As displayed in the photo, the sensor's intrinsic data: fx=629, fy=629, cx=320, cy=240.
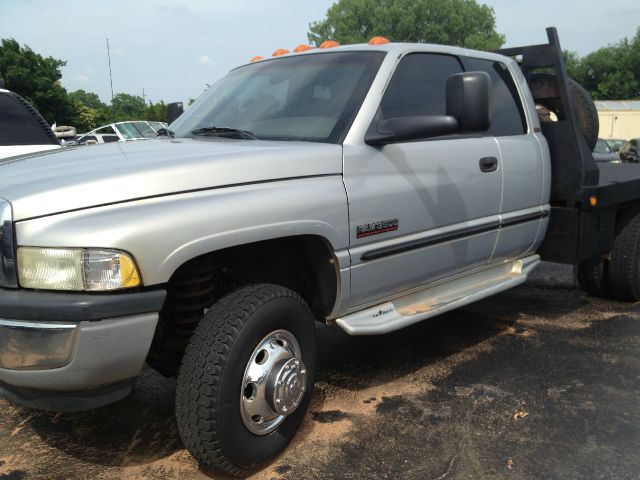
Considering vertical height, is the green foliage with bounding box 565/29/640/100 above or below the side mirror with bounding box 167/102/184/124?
above

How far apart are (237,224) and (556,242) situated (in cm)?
285

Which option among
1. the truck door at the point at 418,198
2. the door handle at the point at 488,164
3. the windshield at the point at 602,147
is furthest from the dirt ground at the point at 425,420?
the windshield at the point at 602,147

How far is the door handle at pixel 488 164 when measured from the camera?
375 centimetres

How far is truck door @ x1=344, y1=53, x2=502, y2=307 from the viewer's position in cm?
306

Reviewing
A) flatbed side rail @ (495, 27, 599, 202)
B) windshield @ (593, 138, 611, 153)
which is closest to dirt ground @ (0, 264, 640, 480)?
flatbed side rail @ (495, 27, 599, 202)

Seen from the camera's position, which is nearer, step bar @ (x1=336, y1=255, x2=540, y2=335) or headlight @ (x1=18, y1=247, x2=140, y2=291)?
headlight @ (x1=18, y1=247, x2=140, y2=291)

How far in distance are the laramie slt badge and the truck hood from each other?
1.00 ft

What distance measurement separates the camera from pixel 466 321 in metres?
4.79

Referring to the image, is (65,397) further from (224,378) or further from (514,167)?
(514,167)

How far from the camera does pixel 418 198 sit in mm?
3316

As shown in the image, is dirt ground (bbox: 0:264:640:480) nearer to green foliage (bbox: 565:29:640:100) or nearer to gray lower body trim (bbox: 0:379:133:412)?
gray lower body trim (bbox: 0:379:133:412)

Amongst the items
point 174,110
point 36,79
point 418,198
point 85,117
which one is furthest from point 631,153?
point 85,117

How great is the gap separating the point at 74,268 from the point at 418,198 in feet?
5.95

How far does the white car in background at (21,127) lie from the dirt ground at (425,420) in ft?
9.42
